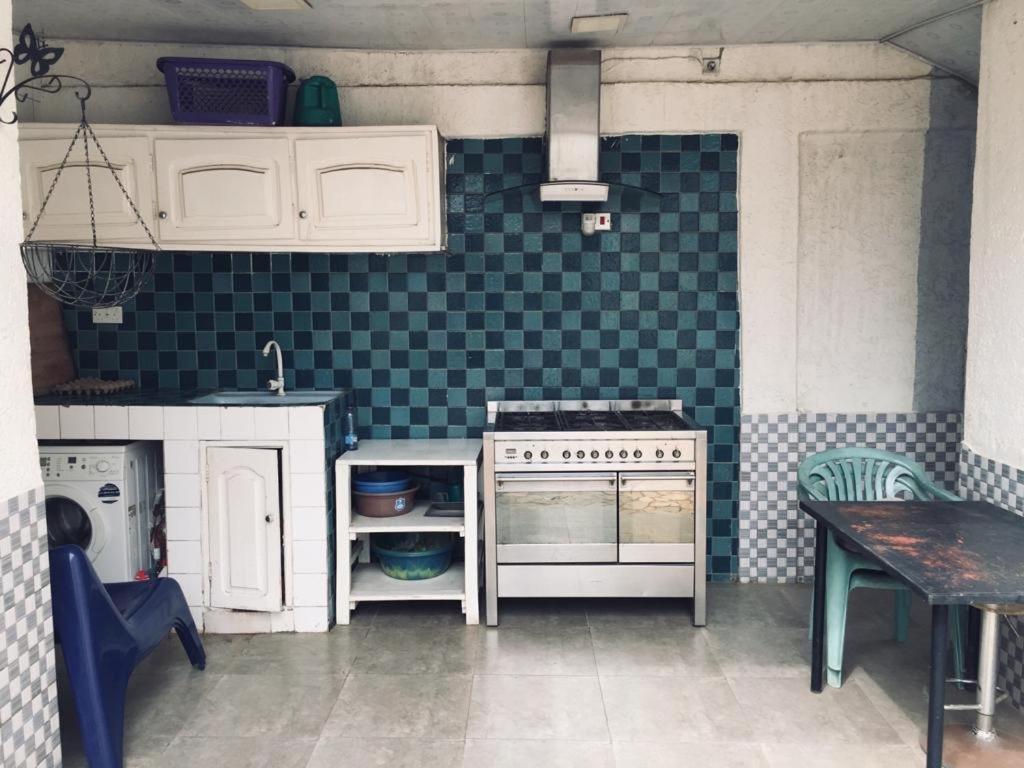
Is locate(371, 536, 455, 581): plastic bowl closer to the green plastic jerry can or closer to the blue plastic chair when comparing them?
the blue plastic chair

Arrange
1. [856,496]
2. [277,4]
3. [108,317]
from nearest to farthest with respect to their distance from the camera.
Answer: [277,4], [856,496], [108,317]

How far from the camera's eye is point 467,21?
3613 millimetres

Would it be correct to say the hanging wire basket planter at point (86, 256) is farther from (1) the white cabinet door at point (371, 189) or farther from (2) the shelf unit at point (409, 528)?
(2) the shelf unit at point (409, 528)

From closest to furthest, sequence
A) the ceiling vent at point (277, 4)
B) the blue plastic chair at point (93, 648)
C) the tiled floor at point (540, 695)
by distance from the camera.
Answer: the blue plastic chair at point (93, 648), the tiled floor at point (540, 695), the ceiling vent at point (277, 4)

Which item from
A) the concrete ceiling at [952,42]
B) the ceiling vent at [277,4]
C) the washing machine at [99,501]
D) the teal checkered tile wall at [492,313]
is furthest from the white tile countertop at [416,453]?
the concrete ceiling at [952,42]

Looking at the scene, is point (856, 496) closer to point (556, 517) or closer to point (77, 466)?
point (556, 517)

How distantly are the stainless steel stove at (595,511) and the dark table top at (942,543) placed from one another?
0.71 m

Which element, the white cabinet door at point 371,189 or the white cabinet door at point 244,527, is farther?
the white cabinet door at point 371,189

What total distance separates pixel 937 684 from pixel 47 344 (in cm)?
382

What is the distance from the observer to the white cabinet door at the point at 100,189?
370 centimetres

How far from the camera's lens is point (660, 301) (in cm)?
415

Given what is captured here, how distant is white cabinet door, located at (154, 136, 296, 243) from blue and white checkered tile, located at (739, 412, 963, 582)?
94.0 inches

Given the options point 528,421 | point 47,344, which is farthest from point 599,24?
point 47,344

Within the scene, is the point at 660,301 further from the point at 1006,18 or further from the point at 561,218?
the point at 1006,18
